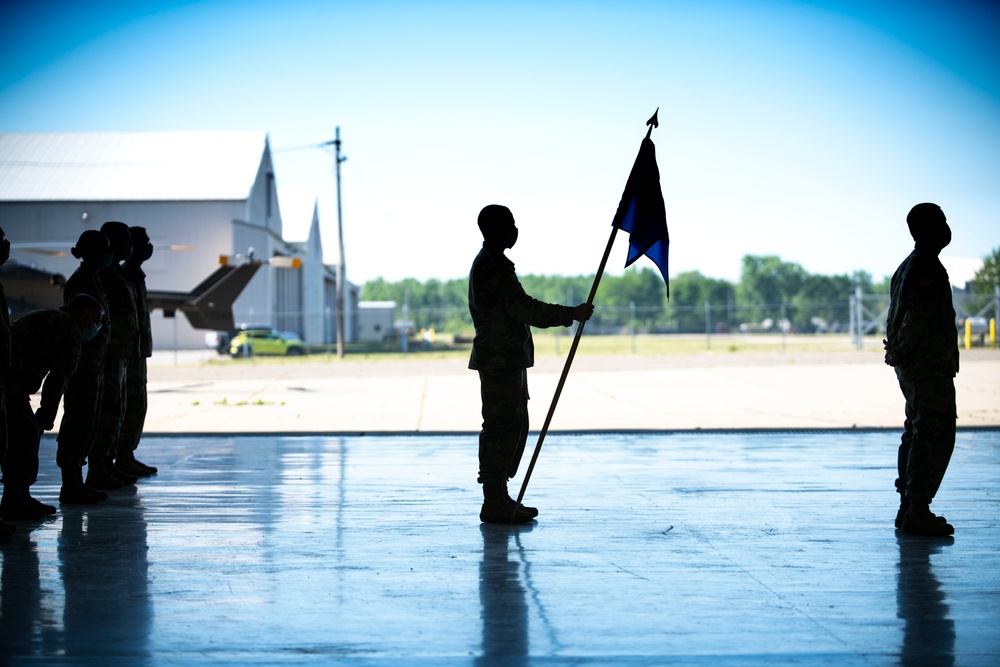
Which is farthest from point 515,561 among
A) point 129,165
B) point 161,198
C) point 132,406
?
point 129,165

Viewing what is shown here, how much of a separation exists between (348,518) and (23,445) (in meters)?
2.03

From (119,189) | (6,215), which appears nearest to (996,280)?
(119,189)

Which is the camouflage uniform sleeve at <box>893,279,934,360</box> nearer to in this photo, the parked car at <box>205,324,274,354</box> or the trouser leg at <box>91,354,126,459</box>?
the trouser leg at <box>91,354,126,459</box>

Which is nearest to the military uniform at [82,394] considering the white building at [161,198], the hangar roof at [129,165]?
the white building at [161,198]

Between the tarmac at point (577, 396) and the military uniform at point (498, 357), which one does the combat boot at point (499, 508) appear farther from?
the tarmac at point (577, 396)

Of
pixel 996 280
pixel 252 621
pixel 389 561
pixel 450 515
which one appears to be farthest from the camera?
pixel 996 280

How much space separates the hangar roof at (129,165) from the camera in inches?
1889

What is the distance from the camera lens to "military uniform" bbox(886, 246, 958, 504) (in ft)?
19.1

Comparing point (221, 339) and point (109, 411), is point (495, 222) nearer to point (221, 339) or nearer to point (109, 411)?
point (109, 411)

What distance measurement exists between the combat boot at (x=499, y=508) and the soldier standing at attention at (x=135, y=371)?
3388 mm

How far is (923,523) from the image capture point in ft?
19.0

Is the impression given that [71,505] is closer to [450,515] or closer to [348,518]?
[348,518]

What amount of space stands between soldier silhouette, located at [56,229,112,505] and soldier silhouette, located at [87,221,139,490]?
368 millimetres

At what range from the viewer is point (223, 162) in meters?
50.9
